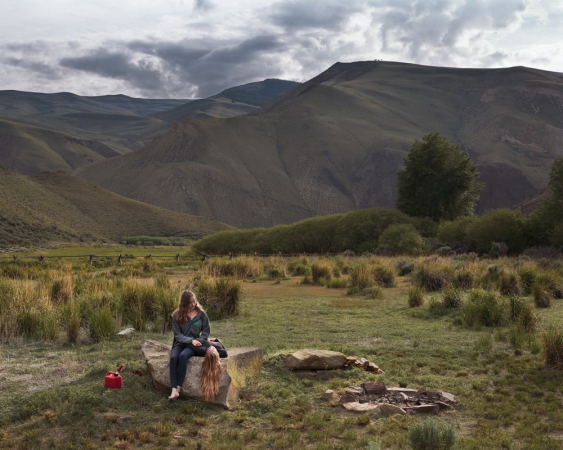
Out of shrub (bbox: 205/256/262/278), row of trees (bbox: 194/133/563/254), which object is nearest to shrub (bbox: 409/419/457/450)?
shrub (bbox: 205/256/262/278)

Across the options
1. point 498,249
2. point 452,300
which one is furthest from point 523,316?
point 498,249

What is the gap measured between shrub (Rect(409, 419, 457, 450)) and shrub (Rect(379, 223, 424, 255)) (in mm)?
30288

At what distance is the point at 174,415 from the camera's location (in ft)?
25.1

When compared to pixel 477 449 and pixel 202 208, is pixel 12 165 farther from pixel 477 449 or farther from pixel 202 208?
pixel 477 449

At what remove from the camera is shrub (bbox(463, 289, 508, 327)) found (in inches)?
538

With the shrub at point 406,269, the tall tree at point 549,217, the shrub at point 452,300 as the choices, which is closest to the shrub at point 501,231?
the tall tree at point 549,217

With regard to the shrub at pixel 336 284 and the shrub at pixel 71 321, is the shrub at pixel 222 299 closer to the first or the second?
the shrub at pixel 71 321

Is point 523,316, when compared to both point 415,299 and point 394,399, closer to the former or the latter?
point 415,299

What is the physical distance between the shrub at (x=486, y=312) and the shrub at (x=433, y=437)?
749 centimetres

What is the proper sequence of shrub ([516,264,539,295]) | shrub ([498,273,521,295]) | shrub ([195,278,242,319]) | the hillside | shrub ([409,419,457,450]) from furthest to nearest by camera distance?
the hillside < shrub ([516,264,539,295]) < shrub ([498,273,521,295]) < shrub ([195,278,242,319]) < shrub ([409,419,457,450])

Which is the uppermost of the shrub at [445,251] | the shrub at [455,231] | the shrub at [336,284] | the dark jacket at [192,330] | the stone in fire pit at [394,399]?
the shrub at [455,231]

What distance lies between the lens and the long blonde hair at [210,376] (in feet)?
26.3

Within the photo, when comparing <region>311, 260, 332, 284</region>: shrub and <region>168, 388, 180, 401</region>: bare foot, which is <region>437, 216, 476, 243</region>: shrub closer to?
<region>311, 260, 332, 284</region>: shrub

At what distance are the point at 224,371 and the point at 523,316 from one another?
745cm
